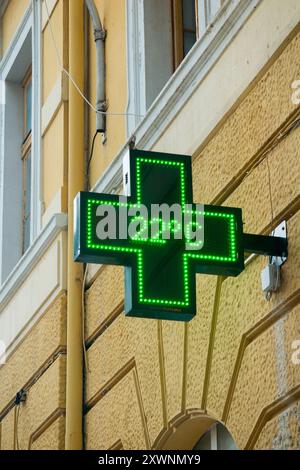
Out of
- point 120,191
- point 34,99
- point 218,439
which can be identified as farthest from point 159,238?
point 34,99

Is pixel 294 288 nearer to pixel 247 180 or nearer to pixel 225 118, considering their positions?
pixel 247 180

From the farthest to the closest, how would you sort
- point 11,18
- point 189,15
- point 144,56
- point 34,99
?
point 11,18 → point 34,99 → point 189,15 → point 144,56

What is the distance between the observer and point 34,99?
13242mm

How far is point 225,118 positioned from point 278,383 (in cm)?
190

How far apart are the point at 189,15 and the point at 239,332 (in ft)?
11.0

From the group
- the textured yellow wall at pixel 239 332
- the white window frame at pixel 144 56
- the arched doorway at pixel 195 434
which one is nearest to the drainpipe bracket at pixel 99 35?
the white window frame at pixel 144 56

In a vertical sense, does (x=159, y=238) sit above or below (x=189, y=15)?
below

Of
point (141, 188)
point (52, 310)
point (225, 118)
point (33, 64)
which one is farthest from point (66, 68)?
point (141, 188)

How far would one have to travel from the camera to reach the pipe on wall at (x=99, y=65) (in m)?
11.2

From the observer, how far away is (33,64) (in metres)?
13.5

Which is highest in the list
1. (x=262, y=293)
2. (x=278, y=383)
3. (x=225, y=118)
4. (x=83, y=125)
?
(x=83, y=125)

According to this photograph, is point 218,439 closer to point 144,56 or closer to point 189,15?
point 144,56

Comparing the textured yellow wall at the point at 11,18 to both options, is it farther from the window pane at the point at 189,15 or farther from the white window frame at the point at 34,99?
the window pane at the point at 189,15

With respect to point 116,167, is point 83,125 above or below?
above
